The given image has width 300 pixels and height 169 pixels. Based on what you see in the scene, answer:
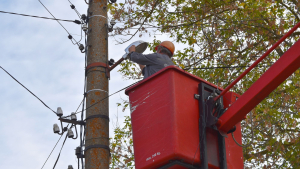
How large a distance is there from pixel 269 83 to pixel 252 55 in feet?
18.1

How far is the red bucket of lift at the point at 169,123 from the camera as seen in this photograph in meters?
4.24

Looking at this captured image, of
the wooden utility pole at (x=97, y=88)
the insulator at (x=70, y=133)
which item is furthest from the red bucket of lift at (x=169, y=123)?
the insulator at (x=70, y=133)

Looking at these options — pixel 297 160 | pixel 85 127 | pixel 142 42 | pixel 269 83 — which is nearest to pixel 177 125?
pixel 269 83

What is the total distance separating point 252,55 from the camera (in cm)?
976

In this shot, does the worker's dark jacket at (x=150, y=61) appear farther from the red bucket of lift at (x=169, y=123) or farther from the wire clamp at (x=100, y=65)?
the red bucket of lift at (x=169, y=123)

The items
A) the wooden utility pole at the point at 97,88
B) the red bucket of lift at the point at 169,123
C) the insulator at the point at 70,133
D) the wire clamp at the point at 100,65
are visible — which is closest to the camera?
the red bucket of lift at the point at 169,123

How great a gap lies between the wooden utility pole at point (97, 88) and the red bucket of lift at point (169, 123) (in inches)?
18.6

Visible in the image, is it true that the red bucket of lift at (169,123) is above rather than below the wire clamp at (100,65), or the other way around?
below

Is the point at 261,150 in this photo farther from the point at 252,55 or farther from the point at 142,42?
the point at 142,42

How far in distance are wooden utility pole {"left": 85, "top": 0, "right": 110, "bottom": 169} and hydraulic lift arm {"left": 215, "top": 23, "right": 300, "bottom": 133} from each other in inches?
54.3

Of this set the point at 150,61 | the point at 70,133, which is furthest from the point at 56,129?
the point at 150,61

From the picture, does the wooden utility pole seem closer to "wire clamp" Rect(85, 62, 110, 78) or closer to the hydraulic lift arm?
"wire clamp" Rect(85, 62, 110, 78)

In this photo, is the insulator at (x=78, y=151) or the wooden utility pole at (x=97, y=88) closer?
the wooden utility pole at (x=97, y=88)

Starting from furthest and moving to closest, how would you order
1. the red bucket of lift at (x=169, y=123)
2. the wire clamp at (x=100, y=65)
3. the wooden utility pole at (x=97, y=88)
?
the wire clamp at (x=100, y=65), the wooden utility pole at (x=97, y=88), the red bucket of lift at (x=169, y=123)
